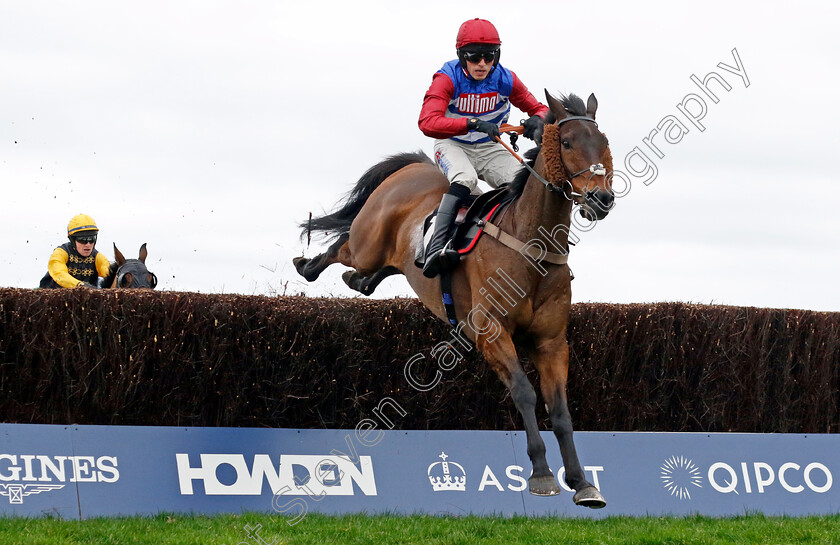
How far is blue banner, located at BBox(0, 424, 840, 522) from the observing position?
5.77 meters

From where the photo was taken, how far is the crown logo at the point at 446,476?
634cm

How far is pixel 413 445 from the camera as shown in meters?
6.45

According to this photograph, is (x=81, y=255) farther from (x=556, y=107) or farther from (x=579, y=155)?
(x=579, y=155)

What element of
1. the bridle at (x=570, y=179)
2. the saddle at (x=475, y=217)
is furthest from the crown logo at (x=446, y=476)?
the bridle at (x=570, y=179)

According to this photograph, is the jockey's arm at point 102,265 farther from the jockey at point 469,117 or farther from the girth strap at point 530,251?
the girth strap at point 530,251

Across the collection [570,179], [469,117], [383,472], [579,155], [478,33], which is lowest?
[383,472]

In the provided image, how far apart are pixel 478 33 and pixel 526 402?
7.82 ft

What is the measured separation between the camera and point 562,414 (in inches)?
207

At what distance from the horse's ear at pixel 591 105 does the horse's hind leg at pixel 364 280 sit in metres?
2.60

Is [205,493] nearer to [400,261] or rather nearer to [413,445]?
[413,445]

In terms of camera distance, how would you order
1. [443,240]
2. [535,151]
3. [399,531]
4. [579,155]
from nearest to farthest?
1. [579,155]
2. [399,531]
3. [535,151]
4. [443,240]

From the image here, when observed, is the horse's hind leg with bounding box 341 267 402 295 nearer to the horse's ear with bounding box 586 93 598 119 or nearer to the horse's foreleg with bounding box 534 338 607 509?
the horse's foreleg with bounding box 534 338 607 509

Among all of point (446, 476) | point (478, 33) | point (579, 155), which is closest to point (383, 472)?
point (446, 476)

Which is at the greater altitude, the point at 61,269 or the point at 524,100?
the point at 524,100
